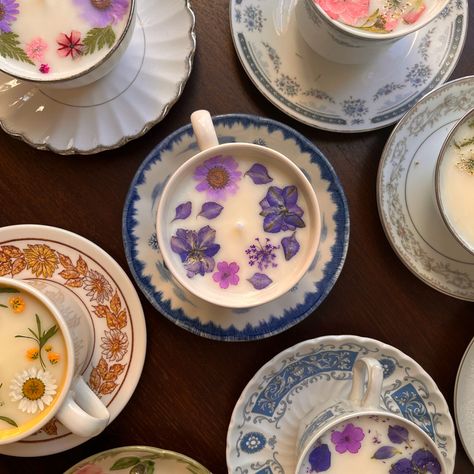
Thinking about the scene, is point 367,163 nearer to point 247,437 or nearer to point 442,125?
point 442,125

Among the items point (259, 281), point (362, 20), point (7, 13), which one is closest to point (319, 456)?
point (259, 281)

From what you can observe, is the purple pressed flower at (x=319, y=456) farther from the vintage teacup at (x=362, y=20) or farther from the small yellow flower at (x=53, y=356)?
the vintage teacup at (x=362, y=20)

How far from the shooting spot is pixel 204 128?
0.65m

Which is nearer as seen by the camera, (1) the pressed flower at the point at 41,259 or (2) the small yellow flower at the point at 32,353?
(2) the small yellow flower at the point at 32,353

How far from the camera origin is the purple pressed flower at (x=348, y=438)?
2.22ft

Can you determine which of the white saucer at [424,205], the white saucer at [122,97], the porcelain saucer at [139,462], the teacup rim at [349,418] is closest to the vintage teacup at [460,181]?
the white saucer at [424,205]

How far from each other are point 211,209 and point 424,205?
32 cm

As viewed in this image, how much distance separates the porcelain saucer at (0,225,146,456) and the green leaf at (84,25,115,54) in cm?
24

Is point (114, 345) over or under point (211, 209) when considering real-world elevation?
under

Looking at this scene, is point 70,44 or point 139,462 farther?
point 139,462

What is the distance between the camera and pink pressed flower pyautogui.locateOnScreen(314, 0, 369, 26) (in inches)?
27.1

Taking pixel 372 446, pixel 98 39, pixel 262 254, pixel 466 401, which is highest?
pixel 98 39

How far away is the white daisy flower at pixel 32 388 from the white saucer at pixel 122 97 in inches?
11.6

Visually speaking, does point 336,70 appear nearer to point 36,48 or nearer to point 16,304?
point 36,48
